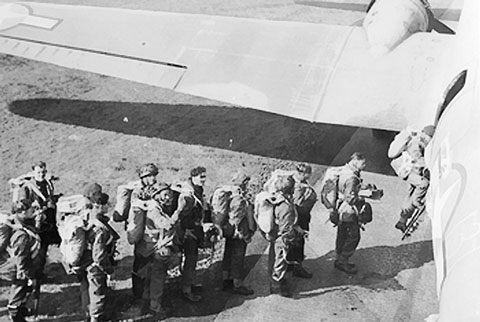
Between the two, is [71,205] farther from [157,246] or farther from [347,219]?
[347,219]

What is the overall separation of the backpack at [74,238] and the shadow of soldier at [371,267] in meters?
2.74

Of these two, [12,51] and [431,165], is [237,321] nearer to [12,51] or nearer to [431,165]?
[431,165]

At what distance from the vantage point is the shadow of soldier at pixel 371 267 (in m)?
8.88

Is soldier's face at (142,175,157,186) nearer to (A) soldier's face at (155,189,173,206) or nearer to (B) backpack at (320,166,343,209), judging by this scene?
(A) soldier's face at (155,189,173,206)

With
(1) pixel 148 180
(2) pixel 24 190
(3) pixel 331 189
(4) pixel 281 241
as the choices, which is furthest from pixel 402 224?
(2) pixel 24 190

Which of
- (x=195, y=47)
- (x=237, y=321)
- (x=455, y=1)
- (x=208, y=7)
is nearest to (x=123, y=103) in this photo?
(x=195, y=47)

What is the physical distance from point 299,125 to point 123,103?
123 inches

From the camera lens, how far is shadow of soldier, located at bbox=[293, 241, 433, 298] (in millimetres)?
8875

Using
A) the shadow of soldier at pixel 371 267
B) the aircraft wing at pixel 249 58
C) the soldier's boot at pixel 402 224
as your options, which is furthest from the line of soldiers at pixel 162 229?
the aircraft wing at pixel 249 58

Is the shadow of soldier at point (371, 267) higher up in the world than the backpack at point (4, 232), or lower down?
lower down

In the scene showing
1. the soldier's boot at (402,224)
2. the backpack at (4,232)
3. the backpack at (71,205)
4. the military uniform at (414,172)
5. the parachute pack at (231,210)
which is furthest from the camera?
the soldier's boot at (402,224)

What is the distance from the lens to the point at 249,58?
10.9 m

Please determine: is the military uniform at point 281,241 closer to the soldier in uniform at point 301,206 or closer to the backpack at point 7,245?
the soldier in uniform at point 301,206

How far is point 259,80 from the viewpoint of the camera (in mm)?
10633
